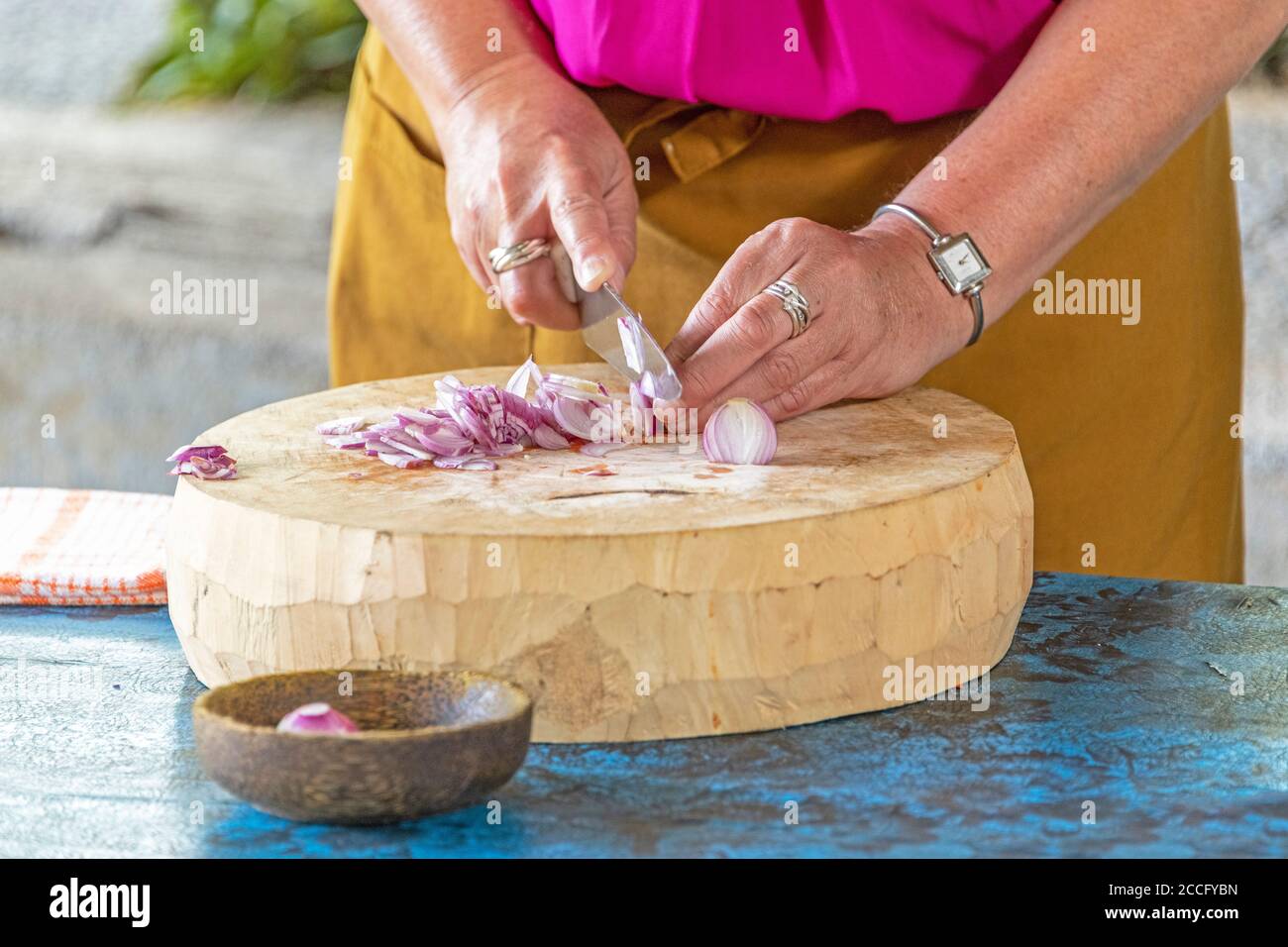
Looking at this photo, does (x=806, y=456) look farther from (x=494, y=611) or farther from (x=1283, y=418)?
(x=1283, y=418)

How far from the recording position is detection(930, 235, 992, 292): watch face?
53.8 inches

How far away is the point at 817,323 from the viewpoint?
4.33 ft

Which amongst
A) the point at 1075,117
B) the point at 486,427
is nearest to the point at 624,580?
the point at 486,427

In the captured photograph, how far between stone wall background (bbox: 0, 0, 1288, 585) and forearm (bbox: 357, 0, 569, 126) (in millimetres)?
2444

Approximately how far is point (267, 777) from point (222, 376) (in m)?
3.86

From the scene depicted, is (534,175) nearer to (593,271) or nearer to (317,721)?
(593,271)

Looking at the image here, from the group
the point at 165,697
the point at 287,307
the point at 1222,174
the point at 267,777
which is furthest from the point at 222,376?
the point at 267,777

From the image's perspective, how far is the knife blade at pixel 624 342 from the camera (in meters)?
1.30

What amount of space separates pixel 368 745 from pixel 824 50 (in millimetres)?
886

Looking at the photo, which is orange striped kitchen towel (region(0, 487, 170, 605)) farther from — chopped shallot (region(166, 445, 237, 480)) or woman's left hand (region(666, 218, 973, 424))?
woman's left hand (region(666, 218, 973, 424))

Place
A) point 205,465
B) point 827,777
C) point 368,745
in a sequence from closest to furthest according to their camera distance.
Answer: point 368,745, point 827,777, point 205,465

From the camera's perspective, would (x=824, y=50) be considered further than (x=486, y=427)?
Yes
